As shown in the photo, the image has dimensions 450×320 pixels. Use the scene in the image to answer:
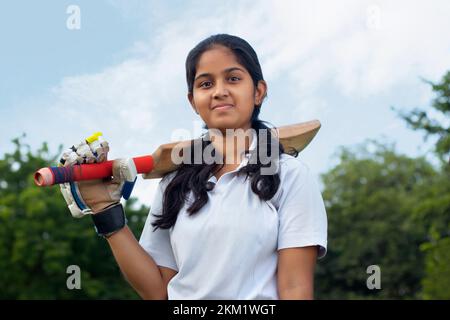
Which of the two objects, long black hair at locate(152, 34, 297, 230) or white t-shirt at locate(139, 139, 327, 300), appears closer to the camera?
white t-shirt at locate(139, 139, 327, 300)

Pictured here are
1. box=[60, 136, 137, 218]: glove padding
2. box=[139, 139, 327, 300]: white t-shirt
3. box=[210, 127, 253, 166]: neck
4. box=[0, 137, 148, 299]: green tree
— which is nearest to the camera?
box=[139, 139, 327, 300]: white t-shirt

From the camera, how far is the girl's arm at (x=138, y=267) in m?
2.59

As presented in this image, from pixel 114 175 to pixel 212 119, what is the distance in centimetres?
40

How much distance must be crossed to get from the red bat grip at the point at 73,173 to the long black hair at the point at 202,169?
172 mm

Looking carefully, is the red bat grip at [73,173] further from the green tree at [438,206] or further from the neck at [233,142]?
the green tree at [438,206]

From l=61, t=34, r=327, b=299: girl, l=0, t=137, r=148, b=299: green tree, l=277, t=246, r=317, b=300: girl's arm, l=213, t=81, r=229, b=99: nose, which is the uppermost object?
l=0, t=137, r=148, b=299: green tree

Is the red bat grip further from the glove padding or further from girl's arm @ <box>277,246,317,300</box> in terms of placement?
girl's arm @ <box>277,246,317,300</box>

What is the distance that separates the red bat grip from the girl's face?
33 centimetres

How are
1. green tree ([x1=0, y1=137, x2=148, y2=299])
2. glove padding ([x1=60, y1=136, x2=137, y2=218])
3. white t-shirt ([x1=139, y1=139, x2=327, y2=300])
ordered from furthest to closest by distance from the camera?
green tree ([x1=0, y1=137, x2=148, y2=299]) < glove padding ([x1=60, y1=136, x2=137, y2=218]) < white t-shirt ([x1=139, y1=139, x2=327, y2=300])

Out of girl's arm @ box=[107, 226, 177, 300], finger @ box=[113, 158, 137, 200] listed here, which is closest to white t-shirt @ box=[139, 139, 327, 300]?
girl's arm @ box=[107, 226, 177, 300]

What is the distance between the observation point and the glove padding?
8.20ft

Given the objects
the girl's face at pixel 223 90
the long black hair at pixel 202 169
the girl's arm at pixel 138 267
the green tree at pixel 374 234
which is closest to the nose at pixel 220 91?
the girl's face at pixel 223 90

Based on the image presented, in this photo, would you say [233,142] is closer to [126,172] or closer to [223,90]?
[223,90]
